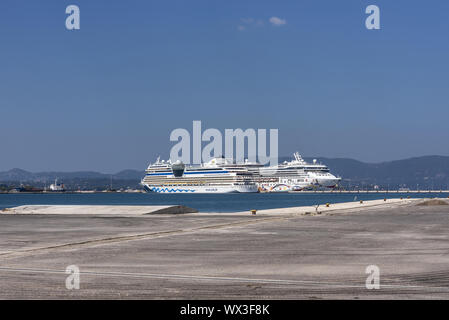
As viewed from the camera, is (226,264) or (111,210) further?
(111,210)

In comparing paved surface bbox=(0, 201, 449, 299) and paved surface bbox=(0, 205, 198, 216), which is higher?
paved surface bbox=(0, 201, 449, 299)

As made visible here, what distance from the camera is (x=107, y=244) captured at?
20.8 m

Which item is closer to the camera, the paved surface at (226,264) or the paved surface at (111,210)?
the paved surface at (226,264)

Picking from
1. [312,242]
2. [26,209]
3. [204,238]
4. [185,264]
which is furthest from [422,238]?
[26,209]

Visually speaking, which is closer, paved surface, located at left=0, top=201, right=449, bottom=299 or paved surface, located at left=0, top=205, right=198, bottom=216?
paved surface, located at left=0, top=201, right=449, bottom=299

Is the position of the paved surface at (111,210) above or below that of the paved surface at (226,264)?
below

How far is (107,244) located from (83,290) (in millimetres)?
9830

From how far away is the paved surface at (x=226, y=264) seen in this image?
11.0m

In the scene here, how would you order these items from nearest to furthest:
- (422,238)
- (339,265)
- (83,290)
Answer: (83,290) < (339,265) < (422,238)

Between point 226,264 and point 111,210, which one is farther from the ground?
point 226,264

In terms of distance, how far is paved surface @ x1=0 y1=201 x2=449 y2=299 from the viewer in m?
11.0

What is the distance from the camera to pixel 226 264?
1508 centimetres
